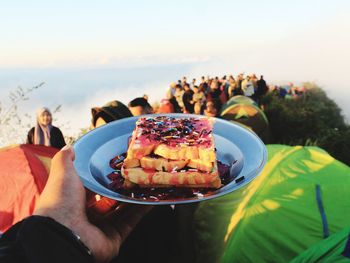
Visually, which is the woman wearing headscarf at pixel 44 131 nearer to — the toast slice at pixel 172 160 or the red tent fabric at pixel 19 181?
the red tent fabric at pixel 19 181

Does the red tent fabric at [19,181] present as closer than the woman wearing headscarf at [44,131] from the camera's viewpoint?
Yes

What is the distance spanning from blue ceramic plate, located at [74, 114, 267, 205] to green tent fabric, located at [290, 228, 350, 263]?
Result: 948 millimetres

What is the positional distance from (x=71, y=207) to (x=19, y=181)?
219 centimetres

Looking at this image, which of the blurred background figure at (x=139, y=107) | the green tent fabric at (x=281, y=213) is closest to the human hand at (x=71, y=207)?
the green tent fabric at (x=281, y=213)

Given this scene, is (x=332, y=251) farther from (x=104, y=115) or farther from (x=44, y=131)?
(x=44, y=131)

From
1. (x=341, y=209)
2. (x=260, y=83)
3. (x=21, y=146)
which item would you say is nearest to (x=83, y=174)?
(x=341, y=209)

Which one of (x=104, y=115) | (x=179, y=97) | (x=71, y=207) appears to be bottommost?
(x=179, y=97)

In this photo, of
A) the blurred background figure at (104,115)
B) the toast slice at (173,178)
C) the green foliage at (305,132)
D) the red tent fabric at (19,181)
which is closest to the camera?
the toast slice at (173,178)

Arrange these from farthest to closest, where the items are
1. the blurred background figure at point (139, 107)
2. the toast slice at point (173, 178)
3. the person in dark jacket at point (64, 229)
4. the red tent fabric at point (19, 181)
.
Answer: the blurred background figure at point (139, 107), the red tent fabric at point (19, 181), the toast slice at point (173, 178), the person in dark jacket at point (64, 229)

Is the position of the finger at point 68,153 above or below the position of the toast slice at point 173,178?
above

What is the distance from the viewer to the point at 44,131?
254 inches

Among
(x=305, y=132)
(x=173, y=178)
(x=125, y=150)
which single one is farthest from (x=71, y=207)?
(x=305, y=132)

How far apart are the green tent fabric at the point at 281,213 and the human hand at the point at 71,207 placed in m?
1.63

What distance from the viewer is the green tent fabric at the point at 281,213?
2.97 meters
